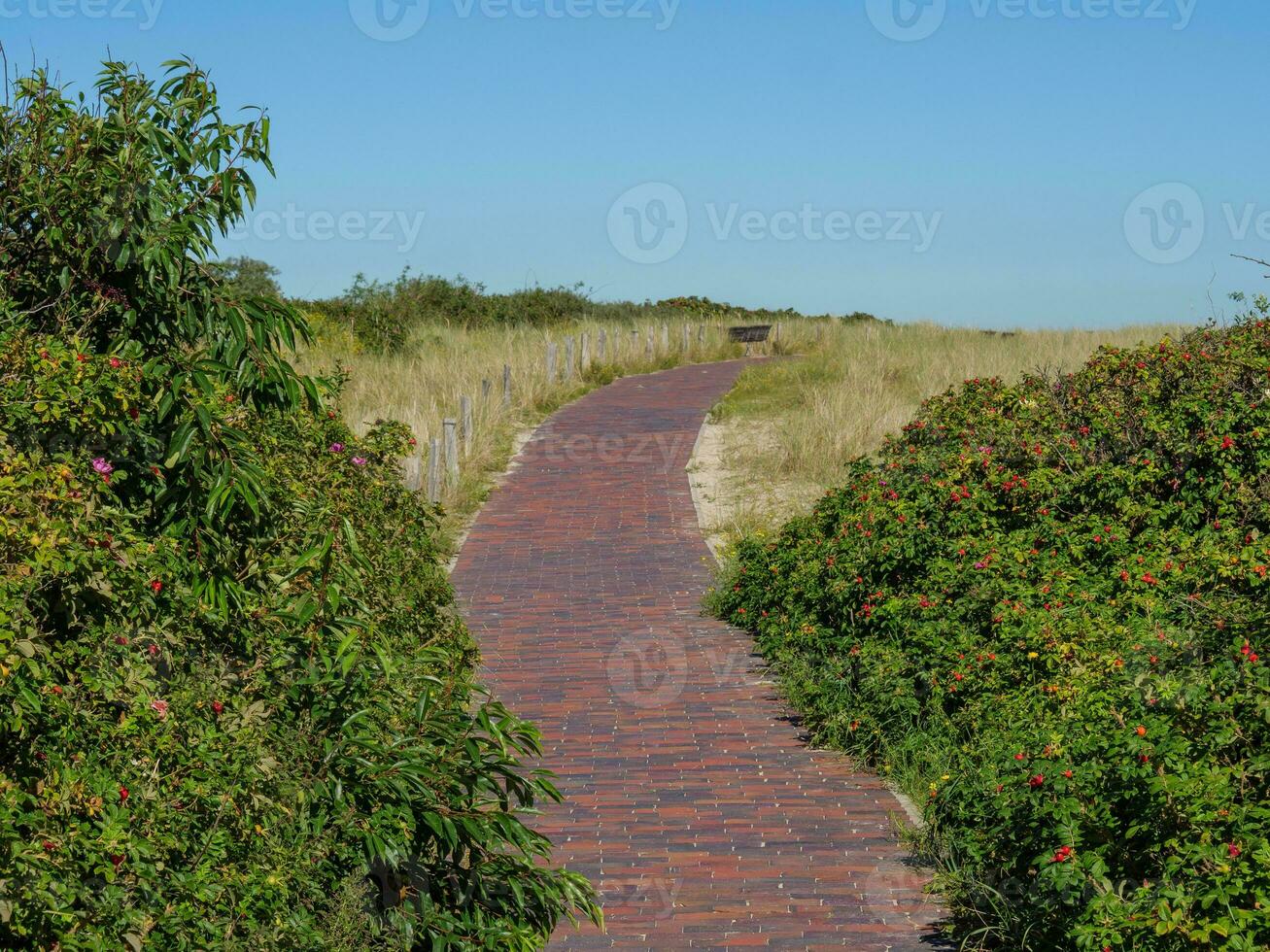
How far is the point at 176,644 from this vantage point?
183 inches

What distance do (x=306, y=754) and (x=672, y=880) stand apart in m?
2.62

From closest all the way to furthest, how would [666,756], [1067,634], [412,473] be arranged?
[1067,634]
[666,756]
[412,473]

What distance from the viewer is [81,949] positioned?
365cm

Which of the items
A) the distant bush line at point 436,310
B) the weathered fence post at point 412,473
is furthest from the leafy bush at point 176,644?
the distant bush line at point 436,310

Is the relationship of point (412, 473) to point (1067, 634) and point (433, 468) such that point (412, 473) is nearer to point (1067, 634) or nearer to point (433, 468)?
point (433, 468)

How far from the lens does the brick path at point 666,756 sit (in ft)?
21.2

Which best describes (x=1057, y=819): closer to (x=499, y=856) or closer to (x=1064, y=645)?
(x=1064, y=645)

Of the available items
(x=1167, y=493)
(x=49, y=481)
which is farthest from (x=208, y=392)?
(x=1167, y=493)

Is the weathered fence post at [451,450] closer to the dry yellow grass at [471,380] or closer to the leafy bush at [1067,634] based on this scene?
the dry yellow grass at [471,380]

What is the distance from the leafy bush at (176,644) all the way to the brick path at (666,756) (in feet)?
5.31

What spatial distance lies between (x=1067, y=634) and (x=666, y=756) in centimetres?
279

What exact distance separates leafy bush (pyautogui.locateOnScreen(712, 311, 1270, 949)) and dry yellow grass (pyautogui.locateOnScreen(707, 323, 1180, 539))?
7.82ft

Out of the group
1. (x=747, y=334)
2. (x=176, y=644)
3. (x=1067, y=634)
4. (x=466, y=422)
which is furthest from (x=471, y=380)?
(x=176, y=644)

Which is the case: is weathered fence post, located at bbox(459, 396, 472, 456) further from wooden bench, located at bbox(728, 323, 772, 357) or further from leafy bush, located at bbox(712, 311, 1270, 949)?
wooden bench, located at bbox(728, 323, 772, 357)
